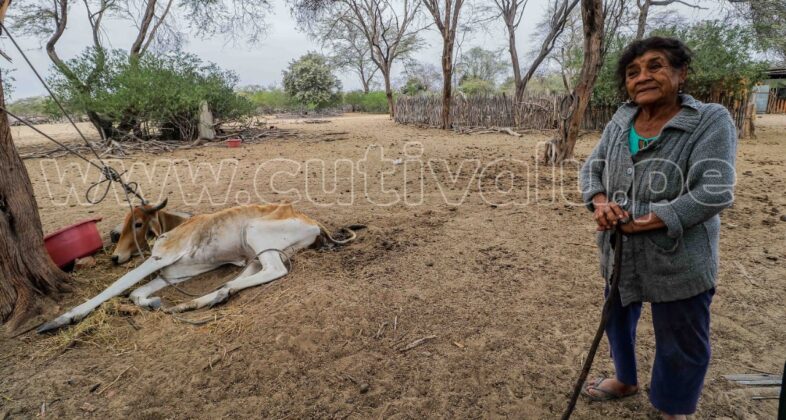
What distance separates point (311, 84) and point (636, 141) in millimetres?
31135

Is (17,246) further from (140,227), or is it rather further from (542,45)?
(542,45)

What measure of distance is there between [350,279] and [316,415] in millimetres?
1387

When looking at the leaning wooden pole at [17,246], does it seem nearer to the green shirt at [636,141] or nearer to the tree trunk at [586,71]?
the green shirt at [636,141]

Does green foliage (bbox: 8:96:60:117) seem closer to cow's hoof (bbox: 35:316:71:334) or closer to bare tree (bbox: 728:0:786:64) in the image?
cow's hoof (bbox: 35:316:71:334)

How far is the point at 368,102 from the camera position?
34188 millimetres

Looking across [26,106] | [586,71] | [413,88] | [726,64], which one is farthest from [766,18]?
[26,106]

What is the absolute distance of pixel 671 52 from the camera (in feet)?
5.26

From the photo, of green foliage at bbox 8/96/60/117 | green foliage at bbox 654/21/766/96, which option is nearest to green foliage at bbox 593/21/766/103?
green foliage at bbox 654/21/766/96

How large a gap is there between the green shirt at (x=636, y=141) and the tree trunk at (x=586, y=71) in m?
5.72

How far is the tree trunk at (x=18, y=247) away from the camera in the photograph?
110 inches

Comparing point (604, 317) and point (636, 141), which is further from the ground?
point (636, 141)

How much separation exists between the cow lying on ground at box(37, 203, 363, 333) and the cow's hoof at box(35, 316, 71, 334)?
408 millimetres

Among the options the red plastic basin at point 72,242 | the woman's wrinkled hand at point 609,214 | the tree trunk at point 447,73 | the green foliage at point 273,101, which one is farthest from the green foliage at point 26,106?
the woman's wrinkled hand at point 609,214

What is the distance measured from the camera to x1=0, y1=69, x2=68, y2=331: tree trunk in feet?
9.16
